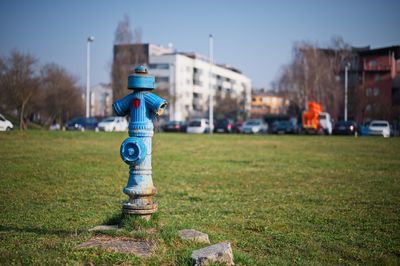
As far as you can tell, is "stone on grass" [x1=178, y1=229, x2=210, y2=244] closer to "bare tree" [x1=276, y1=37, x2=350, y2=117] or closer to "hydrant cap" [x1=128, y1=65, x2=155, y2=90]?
"hydrant cap" [x1=128, y1=65, x2=155, y2=90]

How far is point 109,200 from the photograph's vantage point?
27.9 feet

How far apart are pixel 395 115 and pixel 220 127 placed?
74.5 ft

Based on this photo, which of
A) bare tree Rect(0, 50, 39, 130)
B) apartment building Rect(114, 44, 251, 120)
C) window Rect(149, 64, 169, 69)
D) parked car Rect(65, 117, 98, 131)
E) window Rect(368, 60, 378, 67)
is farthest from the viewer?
window Rect(149, 64, 169, 69)

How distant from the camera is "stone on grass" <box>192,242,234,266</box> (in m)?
4.25

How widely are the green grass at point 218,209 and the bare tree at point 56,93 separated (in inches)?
1444

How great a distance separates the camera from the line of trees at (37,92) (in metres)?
33.2

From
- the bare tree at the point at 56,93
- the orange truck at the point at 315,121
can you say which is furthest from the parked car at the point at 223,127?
the bare tree at the point at 56,93

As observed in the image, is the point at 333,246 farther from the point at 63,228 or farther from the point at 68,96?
the point at 68,96

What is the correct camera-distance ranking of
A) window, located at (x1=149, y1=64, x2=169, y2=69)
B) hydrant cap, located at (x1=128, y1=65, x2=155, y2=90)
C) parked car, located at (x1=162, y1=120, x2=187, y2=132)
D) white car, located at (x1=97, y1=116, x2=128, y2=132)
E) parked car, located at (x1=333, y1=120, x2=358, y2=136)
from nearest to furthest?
hydrant cap, located at (x1=128, y1=65, x2=155, y2=90), white car, located at (x1=97, y1=116, x2=128, y2=132), parked car, located at (x1=333, y1=120, x2=358, y2=136), parked car, located at (x1=162, y1=120, x2=187, y2=132), window, located at (x1=149, y1=64, x2=169, y2=69)

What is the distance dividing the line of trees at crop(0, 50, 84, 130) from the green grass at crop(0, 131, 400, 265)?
760 inches

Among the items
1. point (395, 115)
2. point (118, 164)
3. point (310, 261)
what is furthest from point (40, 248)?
point (395, 115)

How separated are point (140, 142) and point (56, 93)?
48800 millimetres

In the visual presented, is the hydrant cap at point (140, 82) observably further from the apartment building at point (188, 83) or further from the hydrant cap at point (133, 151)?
the apartment building at point (188, 83)

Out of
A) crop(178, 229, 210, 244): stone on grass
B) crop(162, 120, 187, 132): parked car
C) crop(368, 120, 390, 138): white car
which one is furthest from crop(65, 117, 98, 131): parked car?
crop(178, 229, 210, 244): stone on grass
